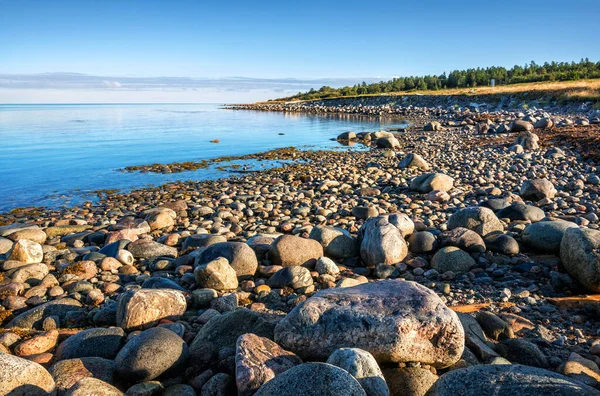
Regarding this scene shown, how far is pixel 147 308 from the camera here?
471 centimetres

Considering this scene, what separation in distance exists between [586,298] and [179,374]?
513 centimetres

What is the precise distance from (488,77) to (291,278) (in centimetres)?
8340

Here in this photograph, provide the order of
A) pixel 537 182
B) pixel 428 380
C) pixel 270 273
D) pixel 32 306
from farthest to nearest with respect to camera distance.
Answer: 1. pixel 537 182
2. pixel 270 273
3. pixel 32 306
4. pixel 428 380

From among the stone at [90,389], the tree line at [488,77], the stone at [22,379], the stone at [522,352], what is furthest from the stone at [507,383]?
the tree line at [488,77]

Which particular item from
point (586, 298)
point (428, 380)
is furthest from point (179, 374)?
point (586, 298)

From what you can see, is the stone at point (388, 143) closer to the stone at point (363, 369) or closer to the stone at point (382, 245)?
the stone at point (382, 245)

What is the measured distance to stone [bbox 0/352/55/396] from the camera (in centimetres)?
298

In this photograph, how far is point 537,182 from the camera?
10.8 metres

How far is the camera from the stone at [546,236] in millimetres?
6668

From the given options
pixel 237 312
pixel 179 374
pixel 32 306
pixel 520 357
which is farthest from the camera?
pixel 32 306

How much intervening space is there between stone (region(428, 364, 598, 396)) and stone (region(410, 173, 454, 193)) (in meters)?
9.23

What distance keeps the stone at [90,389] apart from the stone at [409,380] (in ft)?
7.14

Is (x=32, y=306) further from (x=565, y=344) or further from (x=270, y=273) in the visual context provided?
(x=565, y=344)

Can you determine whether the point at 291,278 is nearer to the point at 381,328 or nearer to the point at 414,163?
the point at 381,328
